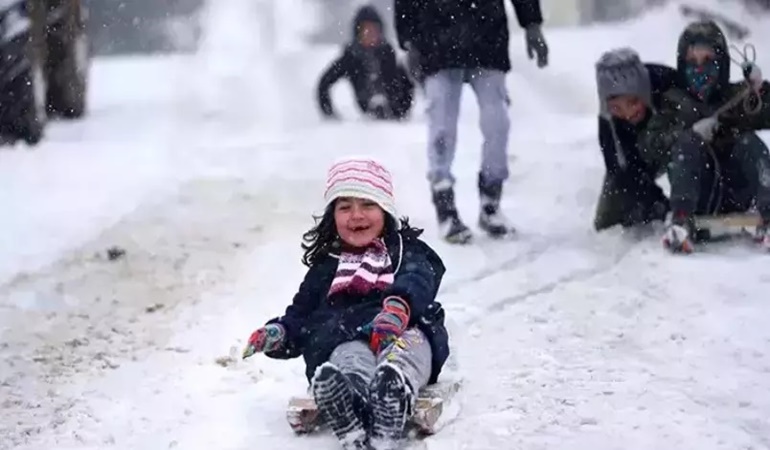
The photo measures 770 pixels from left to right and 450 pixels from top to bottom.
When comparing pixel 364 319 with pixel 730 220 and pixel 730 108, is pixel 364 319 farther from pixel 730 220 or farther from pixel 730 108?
pixel 730 108

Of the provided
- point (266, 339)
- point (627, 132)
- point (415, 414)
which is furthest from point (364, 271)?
point (627, 132)

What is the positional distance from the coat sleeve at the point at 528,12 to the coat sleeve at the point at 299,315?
2597mm

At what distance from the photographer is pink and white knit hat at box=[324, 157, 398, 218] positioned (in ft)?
10.9

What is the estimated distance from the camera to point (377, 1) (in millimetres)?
22875

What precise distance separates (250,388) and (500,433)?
3.08 feet

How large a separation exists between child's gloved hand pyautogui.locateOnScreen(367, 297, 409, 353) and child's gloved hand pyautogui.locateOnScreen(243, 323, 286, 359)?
0.27 meters

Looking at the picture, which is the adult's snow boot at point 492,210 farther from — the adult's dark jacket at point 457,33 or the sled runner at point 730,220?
the sled runner at point 730,220

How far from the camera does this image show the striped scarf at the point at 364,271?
128 inches

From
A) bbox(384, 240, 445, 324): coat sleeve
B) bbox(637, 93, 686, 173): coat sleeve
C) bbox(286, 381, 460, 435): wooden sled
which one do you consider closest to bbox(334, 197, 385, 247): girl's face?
bbox(384, 240, 445, 324): coat sleeve

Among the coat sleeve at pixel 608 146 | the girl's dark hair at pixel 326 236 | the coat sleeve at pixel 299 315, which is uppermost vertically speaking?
the girl's dark hair at pixel 326 236

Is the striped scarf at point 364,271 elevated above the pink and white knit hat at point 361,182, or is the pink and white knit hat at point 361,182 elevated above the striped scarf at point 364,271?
the pink and white knit hat at point 361,182

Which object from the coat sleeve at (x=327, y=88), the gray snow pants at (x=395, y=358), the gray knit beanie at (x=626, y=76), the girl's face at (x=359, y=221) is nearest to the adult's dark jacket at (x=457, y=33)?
the gray knit beanie at (x=626, y=76)

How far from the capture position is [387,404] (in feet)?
9.15

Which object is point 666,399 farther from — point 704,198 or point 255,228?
point 255,228
